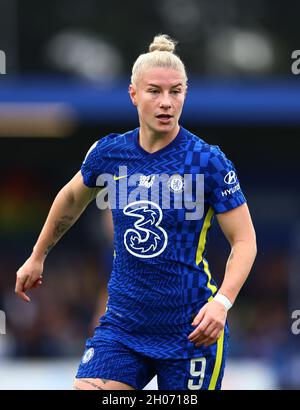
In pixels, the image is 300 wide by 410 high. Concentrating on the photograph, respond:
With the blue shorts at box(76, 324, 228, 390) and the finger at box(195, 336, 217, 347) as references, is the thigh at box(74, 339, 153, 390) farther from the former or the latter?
the finger at box(195, 336, 217, 347)

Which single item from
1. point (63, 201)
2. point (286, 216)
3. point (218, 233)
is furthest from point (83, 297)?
point (63, 201)

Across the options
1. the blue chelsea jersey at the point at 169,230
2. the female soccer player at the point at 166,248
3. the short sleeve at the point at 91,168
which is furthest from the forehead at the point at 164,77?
the short sleeve at the point at 91,168

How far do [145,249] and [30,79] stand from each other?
12.7m

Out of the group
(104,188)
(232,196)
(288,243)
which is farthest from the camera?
(288,243)

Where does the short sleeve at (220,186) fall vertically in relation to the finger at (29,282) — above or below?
above

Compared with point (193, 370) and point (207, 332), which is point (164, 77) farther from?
point (193, 370)

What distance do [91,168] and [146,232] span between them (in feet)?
1.77

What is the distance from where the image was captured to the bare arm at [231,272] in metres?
5.59

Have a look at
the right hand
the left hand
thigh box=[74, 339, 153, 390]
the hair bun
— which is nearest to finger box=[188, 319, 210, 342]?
the left hand

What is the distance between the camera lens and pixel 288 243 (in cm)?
1803

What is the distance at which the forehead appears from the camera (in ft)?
19.4

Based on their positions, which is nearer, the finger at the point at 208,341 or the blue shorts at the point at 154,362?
the finger at the point at 208,341

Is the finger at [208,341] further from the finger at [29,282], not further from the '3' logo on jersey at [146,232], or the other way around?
the finger at [29,282]

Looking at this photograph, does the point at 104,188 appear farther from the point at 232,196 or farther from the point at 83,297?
the point at 83,297
